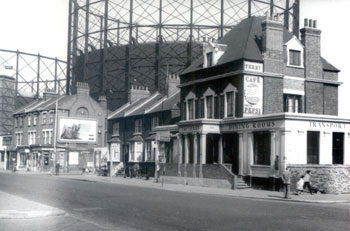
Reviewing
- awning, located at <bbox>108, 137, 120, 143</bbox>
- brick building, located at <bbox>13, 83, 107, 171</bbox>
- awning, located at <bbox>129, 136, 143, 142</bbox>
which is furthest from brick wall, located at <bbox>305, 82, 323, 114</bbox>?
brick building, located at <bbox>13, 83, 107, 171</bbox>

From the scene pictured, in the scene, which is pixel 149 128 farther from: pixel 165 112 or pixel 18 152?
pixel 18 152

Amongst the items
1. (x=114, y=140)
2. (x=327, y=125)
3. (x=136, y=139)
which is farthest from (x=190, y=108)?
(x=114, y=140)

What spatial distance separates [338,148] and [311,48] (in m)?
7.62

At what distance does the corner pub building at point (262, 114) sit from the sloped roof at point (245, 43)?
0.22 feet

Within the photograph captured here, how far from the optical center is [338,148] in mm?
28391

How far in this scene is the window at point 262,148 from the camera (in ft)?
91.5

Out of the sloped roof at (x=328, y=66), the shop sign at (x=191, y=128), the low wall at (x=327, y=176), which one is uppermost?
the sloped roof at (x=328, y=66)

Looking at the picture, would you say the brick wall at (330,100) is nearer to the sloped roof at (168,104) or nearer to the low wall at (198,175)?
the low wall at (198,175)

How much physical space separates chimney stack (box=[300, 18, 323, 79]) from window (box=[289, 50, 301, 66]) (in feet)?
1.79

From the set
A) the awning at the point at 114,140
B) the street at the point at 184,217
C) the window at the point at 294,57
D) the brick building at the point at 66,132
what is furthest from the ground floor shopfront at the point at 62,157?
the street at the point at 184,217

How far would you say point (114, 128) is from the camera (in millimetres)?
52625

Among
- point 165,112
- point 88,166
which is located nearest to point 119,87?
point 88,166

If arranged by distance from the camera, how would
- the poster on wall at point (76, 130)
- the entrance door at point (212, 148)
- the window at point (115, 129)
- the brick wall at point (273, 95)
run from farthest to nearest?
the poster on wall at point (76, 130), the window at point (115, 129), the entrance door at point (212, 148), the brick wall at point (273, 95)

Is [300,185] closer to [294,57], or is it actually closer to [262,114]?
[262,114]
